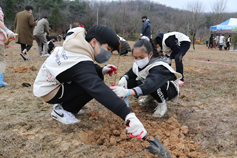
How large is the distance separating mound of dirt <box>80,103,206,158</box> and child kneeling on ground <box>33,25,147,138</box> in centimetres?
33

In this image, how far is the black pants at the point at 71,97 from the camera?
193 cm

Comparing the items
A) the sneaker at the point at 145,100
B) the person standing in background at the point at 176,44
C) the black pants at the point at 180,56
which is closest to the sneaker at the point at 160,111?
the sneaker at the point at 145,100

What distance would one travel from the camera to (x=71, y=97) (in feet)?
6.54

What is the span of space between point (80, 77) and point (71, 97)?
567mm

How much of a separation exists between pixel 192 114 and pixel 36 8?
34174mm

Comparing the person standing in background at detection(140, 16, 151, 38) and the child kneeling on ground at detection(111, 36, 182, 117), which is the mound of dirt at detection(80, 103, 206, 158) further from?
the person standing in background at detection(140, 16, 151, 38)

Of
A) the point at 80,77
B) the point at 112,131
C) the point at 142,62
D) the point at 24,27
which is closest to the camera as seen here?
the point at 80,77

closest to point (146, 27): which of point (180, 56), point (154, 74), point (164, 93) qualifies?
point (180, 56)

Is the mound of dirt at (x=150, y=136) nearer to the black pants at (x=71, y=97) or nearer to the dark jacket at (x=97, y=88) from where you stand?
the black pants at (x=71, y=97)

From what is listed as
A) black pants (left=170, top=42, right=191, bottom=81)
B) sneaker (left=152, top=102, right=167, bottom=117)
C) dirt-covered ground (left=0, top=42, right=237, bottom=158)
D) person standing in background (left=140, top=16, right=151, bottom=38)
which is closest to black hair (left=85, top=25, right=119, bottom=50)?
dirt-covered ground (left=0, top=42, right=237, bottom=158)

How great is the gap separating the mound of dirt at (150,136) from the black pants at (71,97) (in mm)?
283

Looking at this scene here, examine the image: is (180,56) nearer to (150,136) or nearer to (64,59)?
(150,136)

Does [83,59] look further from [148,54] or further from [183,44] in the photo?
[183,44]

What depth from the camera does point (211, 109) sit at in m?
2.51
